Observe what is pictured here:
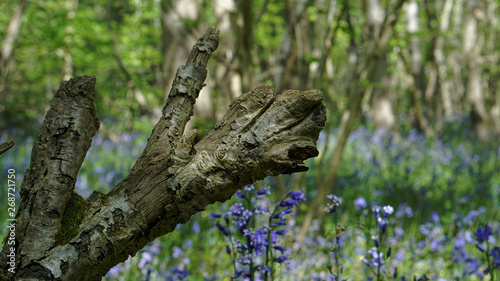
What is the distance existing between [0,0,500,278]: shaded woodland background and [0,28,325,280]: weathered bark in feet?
7.26

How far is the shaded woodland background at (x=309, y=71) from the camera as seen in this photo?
4.05m

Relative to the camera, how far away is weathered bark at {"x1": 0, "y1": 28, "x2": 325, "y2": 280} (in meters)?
1.38

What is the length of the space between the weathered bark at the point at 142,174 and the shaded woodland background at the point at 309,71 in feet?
7.26

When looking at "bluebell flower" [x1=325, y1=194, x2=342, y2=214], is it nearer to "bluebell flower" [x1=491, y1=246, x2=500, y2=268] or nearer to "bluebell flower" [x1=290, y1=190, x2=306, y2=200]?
"bluebell flower" [x1=290, y1=190, x2=306, y2=200]

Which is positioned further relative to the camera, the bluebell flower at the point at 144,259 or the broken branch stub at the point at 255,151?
the bluebell flower at the point at 144,259

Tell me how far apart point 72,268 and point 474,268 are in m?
2.53

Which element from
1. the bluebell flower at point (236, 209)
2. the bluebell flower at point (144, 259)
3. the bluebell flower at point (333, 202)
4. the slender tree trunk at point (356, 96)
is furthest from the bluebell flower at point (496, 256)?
the bluebell flower at point (144, 259)

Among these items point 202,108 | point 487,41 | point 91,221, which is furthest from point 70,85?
point 487,41

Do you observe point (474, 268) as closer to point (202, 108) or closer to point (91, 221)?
point (91, 221)

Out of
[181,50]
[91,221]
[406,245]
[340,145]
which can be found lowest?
[91,221]

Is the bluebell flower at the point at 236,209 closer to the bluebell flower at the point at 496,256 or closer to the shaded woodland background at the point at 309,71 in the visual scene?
the bluebell flower at the point at 496,256

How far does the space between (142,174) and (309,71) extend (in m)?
3.04

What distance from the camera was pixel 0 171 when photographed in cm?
664

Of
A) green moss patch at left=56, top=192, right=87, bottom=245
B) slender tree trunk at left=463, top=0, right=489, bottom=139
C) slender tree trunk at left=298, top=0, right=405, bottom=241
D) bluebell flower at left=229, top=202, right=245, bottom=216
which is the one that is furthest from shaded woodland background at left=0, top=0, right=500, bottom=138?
green moss patch at left=56, top=192, right=87, bottom=245
